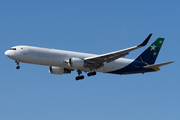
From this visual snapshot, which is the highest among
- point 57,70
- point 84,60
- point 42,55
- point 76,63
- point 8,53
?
point 8,53

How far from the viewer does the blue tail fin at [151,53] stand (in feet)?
182

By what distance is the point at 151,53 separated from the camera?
5650 centimetres

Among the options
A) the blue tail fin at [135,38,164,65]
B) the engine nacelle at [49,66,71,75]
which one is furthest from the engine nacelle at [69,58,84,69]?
the blue tail fin at [135,38,164,65]

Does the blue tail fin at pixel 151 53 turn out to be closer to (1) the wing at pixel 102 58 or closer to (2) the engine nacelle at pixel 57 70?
(1) the wing at pixel 102 58

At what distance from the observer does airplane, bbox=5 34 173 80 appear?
153 ft

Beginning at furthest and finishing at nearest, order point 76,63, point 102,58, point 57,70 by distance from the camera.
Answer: point 57,70, point 102,58, point 76,63

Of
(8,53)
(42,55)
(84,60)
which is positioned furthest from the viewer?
(84,60)

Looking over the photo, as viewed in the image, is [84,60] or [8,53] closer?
[8,53]

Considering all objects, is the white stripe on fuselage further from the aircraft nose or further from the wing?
the wing

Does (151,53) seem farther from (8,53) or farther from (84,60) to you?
(8,53)

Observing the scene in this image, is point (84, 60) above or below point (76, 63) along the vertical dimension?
above

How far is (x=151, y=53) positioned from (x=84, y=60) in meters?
14.0

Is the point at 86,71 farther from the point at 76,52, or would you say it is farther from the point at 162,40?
the point at 162,40

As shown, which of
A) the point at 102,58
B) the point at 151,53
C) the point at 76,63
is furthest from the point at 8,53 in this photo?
the point at 151,53
